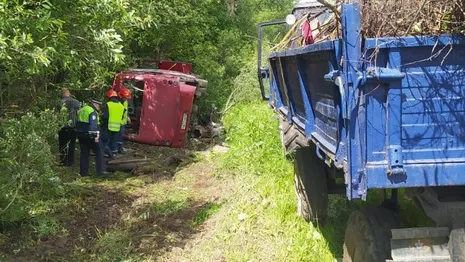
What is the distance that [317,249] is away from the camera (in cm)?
494

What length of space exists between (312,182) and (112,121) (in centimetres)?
565

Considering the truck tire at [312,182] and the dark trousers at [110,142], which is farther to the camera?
the dark trousers at [110,142]

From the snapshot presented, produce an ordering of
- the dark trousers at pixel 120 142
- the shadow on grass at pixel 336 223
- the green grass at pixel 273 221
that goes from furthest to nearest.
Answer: the dark trousers at pixel 120 142
the shadow on grass at pixel 336 223
the green grass at pixel 273 221

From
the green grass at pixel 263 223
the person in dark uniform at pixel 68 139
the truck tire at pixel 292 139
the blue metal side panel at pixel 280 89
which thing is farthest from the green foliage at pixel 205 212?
the person in dark uniform at pixel 68 139

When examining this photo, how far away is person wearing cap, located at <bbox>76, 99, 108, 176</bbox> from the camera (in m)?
8.56

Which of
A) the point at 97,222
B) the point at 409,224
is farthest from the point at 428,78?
the point at 97,222

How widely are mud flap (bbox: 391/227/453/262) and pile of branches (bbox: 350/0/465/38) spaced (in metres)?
1.12

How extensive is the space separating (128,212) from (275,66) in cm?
256

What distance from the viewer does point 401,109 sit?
9.25 ft

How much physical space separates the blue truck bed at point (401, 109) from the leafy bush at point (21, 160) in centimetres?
374

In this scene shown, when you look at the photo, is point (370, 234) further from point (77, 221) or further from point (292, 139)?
point (77, 221)

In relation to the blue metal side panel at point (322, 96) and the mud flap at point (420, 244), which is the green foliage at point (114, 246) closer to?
the blue metal side panel at point (322, 96)

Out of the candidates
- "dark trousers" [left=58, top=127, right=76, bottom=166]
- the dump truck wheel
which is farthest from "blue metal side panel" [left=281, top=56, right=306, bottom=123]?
"dark trousers" [left=58, top=127, right=76, bottom=166]

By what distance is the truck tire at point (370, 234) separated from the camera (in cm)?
318
